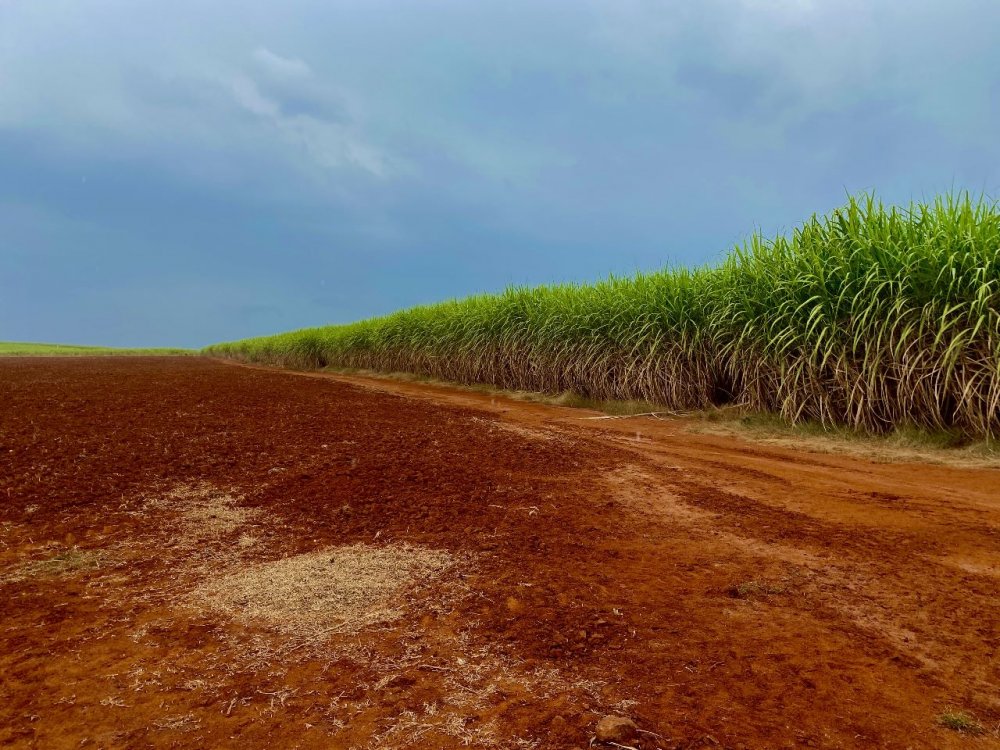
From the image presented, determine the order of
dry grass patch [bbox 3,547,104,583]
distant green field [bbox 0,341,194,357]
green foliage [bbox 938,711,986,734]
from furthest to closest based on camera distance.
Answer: distant green field [bbox 0,341,194,357]
dry grass patch [bbox 3,547,104,583]
green foliage [bbox 938,711,986,734]

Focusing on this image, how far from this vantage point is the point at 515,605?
172cm

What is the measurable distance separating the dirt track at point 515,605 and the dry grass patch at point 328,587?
2.1 inches

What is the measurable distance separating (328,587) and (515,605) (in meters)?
0.62

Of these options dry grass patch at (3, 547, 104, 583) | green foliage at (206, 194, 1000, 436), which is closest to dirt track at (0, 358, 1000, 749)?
dry grass patch at (3, 547, 104, 583)

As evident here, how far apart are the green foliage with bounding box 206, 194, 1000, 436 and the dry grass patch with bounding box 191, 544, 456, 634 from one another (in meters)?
4.39

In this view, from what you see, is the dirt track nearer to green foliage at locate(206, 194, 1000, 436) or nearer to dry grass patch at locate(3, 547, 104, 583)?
dry grass patch at locate(3, 547, 104, 583)

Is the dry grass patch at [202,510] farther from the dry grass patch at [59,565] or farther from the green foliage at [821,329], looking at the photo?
the green foliage at [821,329]

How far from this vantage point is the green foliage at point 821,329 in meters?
4.59

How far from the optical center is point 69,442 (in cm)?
429

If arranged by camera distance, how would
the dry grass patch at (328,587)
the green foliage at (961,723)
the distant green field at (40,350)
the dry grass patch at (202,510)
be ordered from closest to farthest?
the green foliage at (961,723)
the dry grass patch at (328,587)
the dry grass patch at (202,510)
the distant green field at (40,350)

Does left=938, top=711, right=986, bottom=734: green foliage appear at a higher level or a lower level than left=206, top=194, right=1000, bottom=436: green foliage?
lower

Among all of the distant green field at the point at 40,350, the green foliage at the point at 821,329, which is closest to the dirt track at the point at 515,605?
the green foliage at the point at 821,329

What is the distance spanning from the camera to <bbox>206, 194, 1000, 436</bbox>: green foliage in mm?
4590

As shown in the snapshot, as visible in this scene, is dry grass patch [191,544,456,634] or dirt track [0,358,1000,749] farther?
dry grass patch [191,544,456,634]
